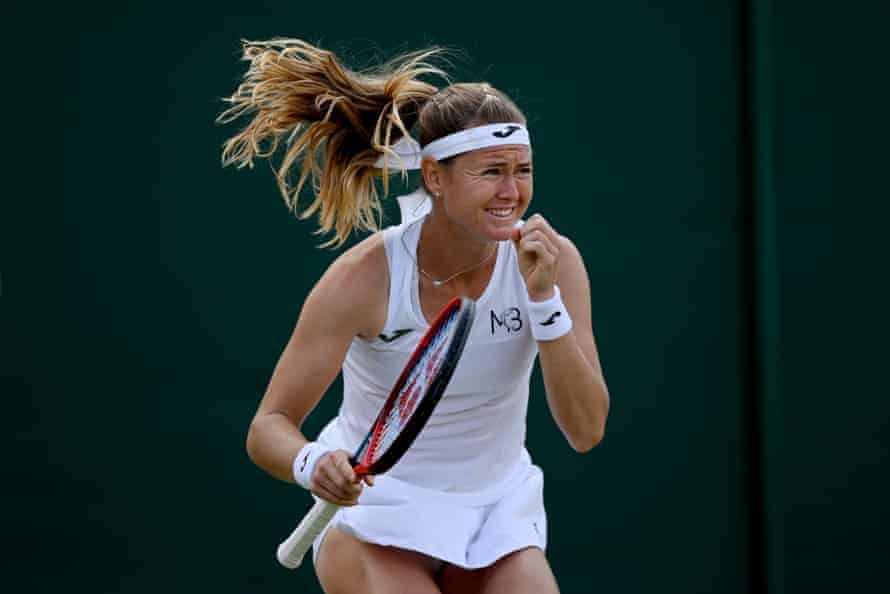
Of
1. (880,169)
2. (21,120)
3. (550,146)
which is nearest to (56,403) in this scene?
(21,120)

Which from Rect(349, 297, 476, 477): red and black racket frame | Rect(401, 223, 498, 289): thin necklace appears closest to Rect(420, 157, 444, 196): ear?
Rect(401, 223, 498, 289): thin necklace

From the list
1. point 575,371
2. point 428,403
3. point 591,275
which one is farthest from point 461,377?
point 591,275

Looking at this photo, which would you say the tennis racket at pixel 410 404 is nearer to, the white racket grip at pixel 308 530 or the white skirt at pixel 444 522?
the white racket grip at pixel 308 530

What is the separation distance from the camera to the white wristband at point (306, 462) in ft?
8.22

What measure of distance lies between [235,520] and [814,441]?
1.96 metres

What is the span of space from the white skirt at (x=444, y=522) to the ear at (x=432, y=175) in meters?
0.65

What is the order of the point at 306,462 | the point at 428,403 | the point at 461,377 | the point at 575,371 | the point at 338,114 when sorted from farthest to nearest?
the point at 338,114 < the point at 461,377 < the point at 575,371 < the point at 306,462 < the point at 428,403

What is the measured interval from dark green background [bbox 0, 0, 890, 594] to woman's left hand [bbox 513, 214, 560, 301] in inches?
64.9

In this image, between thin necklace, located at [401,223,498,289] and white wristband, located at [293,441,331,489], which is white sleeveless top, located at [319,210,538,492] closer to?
thin necklace, located at [401,223,498,289]

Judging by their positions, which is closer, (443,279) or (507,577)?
(507,577)

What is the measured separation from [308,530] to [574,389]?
0.63 meters

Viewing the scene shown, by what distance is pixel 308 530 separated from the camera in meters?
2.66

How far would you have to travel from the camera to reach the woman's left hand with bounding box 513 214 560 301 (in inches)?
106

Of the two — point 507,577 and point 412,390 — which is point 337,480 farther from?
point 507,577
